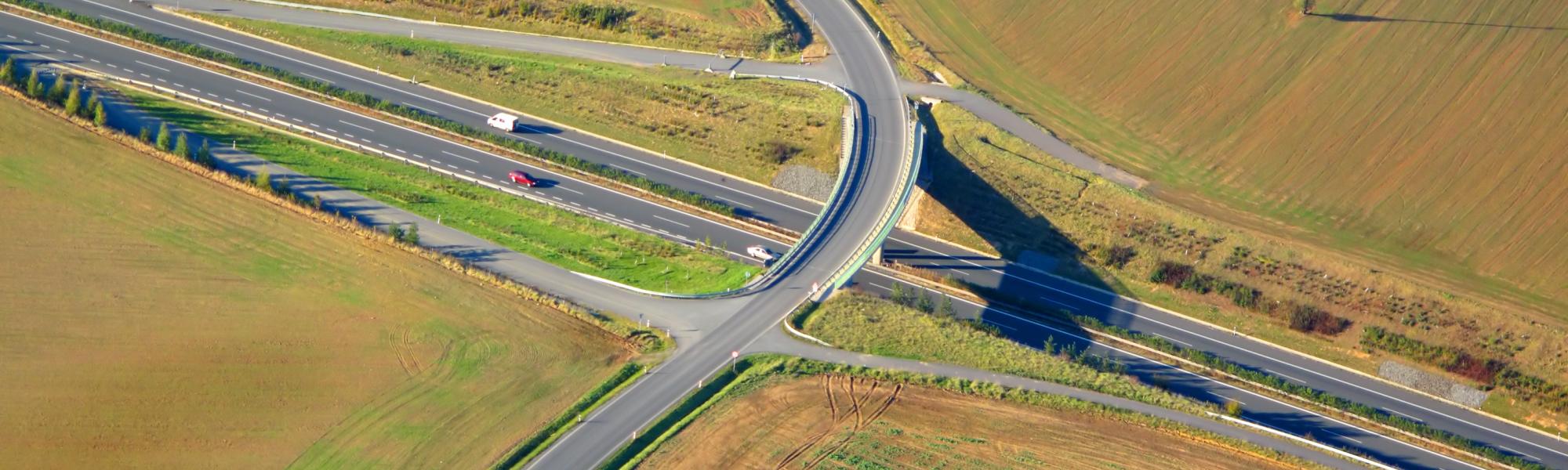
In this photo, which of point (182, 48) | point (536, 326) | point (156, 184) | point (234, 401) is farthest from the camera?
point (182, 48)

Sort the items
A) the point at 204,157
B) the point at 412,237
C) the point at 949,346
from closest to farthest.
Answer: the point at 949,346 → the point at 412,237 → the point at 204,157

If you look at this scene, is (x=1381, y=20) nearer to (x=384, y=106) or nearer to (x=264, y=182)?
(x=384, y=106)

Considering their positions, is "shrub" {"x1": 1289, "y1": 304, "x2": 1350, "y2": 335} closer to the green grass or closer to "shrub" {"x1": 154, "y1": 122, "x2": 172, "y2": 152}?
the green grass

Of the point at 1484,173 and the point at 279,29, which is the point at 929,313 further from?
the point at 279,29

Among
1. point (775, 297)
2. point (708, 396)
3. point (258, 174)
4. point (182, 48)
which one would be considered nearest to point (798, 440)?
point (708, 396)

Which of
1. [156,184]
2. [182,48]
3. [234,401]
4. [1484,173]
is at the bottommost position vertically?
[234,401]

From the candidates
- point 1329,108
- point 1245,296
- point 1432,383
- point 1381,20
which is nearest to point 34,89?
point 1245,296
